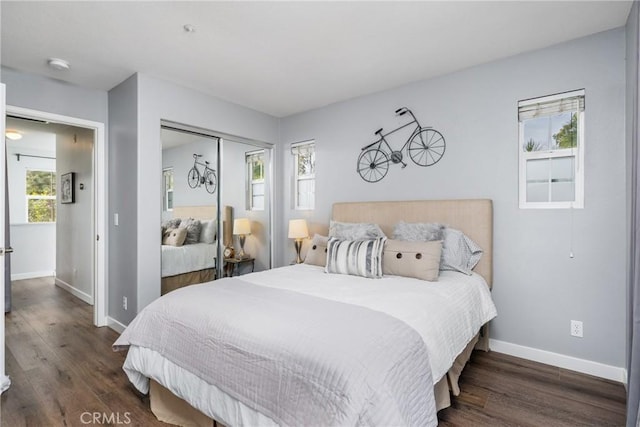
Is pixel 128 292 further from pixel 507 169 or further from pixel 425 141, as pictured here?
pixel 507 169

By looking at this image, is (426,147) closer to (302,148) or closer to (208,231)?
(302,148)

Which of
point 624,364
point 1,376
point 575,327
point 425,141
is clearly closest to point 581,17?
point 425,141

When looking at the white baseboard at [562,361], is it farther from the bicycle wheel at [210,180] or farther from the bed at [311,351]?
the bicycle wheel at [210,180]

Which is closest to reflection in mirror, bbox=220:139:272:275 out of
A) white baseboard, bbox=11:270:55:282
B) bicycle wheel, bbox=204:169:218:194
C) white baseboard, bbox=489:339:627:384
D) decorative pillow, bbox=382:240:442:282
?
bicycle wheel, bbox=204:169:218:194

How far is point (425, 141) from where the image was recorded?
3.19m

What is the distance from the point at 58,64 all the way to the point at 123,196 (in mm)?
1241

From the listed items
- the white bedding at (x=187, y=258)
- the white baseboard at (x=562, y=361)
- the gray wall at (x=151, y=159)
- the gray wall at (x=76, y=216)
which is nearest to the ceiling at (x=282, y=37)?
the gray wall at (x=151, y=159)

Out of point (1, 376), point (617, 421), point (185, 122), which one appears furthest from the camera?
point (185, 122)

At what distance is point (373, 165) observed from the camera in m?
3.57

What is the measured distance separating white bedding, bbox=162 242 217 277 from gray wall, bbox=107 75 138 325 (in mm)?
245

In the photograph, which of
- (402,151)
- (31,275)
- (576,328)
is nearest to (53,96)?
(402,151)

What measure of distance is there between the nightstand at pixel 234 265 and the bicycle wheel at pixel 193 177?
38.2 inches

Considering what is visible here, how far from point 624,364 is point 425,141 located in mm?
2302

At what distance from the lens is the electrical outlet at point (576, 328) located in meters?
2.42
